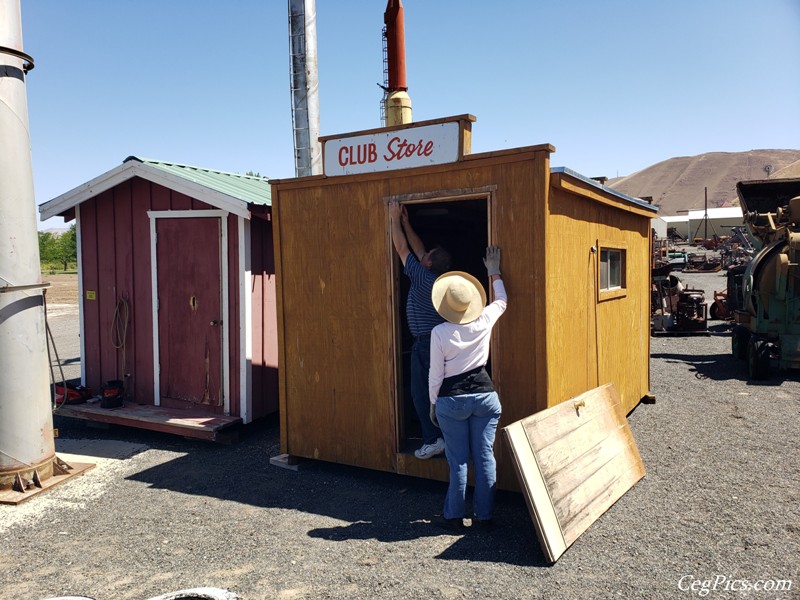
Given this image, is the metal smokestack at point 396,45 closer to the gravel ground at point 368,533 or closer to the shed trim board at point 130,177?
the shed trim board at point 130,177

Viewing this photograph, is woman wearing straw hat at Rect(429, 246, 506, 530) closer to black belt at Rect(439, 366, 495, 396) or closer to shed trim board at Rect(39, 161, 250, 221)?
black belt at Rect(439, 366, 495, 396)

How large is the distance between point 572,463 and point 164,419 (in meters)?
4.72

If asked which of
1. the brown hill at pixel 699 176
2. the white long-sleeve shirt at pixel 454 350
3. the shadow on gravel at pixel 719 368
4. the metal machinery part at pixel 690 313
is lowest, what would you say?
the shadow on gravel at pixel 719 368

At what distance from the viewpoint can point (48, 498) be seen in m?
5.60

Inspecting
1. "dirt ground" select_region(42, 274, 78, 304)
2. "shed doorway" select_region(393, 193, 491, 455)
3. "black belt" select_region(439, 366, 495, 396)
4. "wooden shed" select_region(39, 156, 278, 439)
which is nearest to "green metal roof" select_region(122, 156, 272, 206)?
"wooden shed" select_region(39, 156, 278, 439)

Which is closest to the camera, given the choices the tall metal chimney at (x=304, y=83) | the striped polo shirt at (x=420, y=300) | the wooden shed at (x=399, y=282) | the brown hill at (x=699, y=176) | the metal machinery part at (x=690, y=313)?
the wooden shed at (x=399, y=282)

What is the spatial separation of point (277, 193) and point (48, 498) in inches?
139

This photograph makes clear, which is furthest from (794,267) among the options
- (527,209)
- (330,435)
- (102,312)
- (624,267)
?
(102,312)

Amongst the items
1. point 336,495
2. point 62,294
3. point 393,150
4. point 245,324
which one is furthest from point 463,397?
point 62,294

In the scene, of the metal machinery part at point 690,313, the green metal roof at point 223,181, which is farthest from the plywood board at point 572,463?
the metal machinery part at point 690,313

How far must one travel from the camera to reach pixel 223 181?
832 cm

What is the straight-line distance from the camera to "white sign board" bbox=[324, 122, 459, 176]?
5.15 m

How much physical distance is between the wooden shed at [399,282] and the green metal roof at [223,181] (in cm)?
139

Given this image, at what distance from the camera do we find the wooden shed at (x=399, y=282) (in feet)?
16.2
